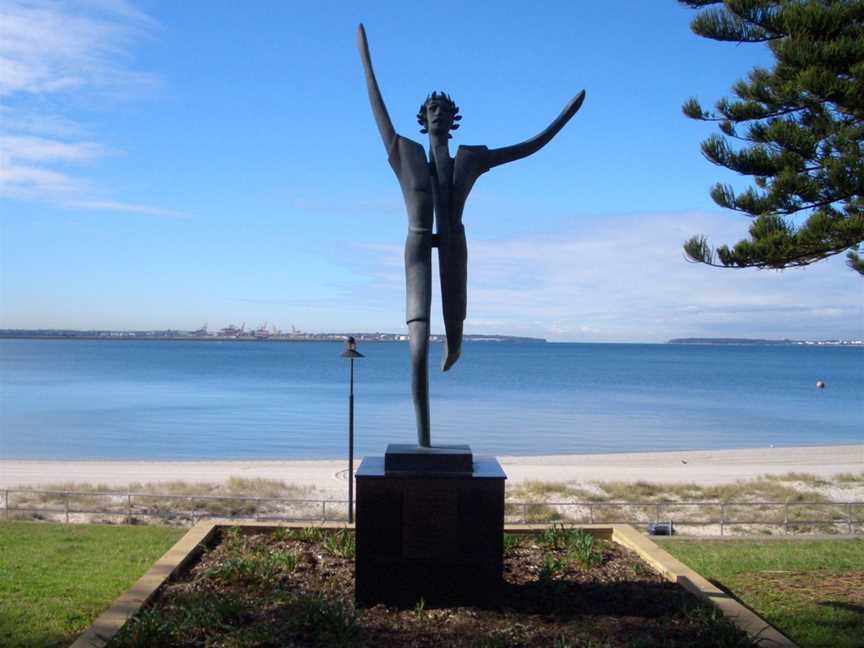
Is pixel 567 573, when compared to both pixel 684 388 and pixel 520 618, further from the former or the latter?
pixel 684 388

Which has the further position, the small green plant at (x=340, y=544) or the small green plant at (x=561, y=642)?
the small green plant at (x=340, y=544)

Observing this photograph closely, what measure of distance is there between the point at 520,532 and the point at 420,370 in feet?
8.85

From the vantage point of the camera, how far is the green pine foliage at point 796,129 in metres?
8.76

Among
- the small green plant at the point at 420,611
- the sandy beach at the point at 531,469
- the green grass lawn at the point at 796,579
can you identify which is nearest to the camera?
the small green plant at the point at 420,611

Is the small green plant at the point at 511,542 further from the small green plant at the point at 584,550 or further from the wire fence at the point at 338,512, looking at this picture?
the wire fence at the point at 338,512

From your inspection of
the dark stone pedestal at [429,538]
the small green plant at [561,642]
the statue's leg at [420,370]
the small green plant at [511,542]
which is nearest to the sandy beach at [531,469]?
the small green plant at [511,542]

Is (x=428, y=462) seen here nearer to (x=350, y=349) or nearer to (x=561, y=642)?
(x=561, y=642)

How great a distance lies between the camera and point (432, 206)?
675cm

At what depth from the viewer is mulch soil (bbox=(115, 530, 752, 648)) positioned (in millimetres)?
5320

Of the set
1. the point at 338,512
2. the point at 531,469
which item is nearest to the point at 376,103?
the point at 338,512

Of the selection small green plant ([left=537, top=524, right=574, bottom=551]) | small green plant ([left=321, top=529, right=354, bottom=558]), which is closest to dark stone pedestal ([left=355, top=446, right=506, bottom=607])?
small green plant ([left=321, top=529, right=354, bottom=558])

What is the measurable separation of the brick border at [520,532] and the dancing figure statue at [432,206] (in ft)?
7.26

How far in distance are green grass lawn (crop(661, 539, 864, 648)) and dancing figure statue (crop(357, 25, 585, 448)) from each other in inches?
122

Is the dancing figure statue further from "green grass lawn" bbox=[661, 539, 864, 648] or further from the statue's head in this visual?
"green grass lawn" bbox=[661, 539, 864, 648]
